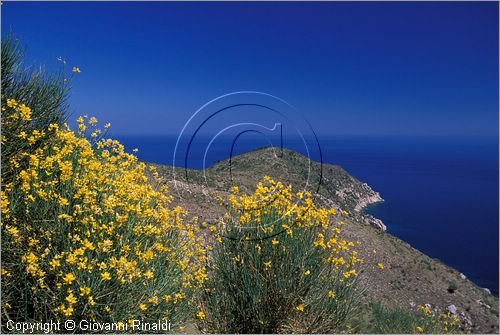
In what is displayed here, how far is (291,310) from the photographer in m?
5.84

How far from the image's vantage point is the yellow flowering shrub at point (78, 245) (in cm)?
408

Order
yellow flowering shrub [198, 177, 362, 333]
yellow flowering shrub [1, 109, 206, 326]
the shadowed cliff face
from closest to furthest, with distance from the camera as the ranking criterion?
yellow flowering shrub [1, 109, 206, 326] → yellow flowering shrub [198, 177, 362, 333] → the shadowed cliff face

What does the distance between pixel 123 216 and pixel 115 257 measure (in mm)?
423

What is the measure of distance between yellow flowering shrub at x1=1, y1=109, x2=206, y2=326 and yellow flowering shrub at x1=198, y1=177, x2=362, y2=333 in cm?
103

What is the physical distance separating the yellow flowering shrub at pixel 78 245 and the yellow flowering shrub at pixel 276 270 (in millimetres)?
1027

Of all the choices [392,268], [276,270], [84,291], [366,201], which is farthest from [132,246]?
[366,201]

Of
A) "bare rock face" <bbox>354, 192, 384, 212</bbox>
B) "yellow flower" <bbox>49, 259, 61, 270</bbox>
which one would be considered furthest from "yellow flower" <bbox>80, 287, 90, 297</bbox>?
"bare rock face" <bbox>354, 192, 384, 212</bbox>

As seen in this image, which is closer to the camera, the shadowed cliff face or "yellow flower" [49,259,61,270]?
"yellow flower" [49,259,61,270]

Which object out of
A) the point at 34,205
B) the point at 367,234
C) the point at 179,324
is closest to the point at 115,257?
the point at 34,205

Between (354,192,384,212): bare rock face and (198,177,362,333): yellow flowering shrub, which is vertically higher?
(354,192,384,212): bare rock face

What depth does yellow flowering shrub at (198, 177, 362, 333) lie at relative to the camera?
5.57 m

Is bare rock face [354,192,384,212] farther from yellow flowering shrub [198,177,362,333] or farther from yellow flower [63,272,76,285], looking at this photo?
yellow flower [63,272,76,285]

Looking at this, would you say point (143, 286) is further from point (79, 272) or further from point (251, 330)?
point (251, 330)

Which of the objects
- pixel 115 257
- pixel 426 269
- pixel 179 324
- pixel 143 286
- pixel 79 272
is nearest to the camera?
pixel 79 272
